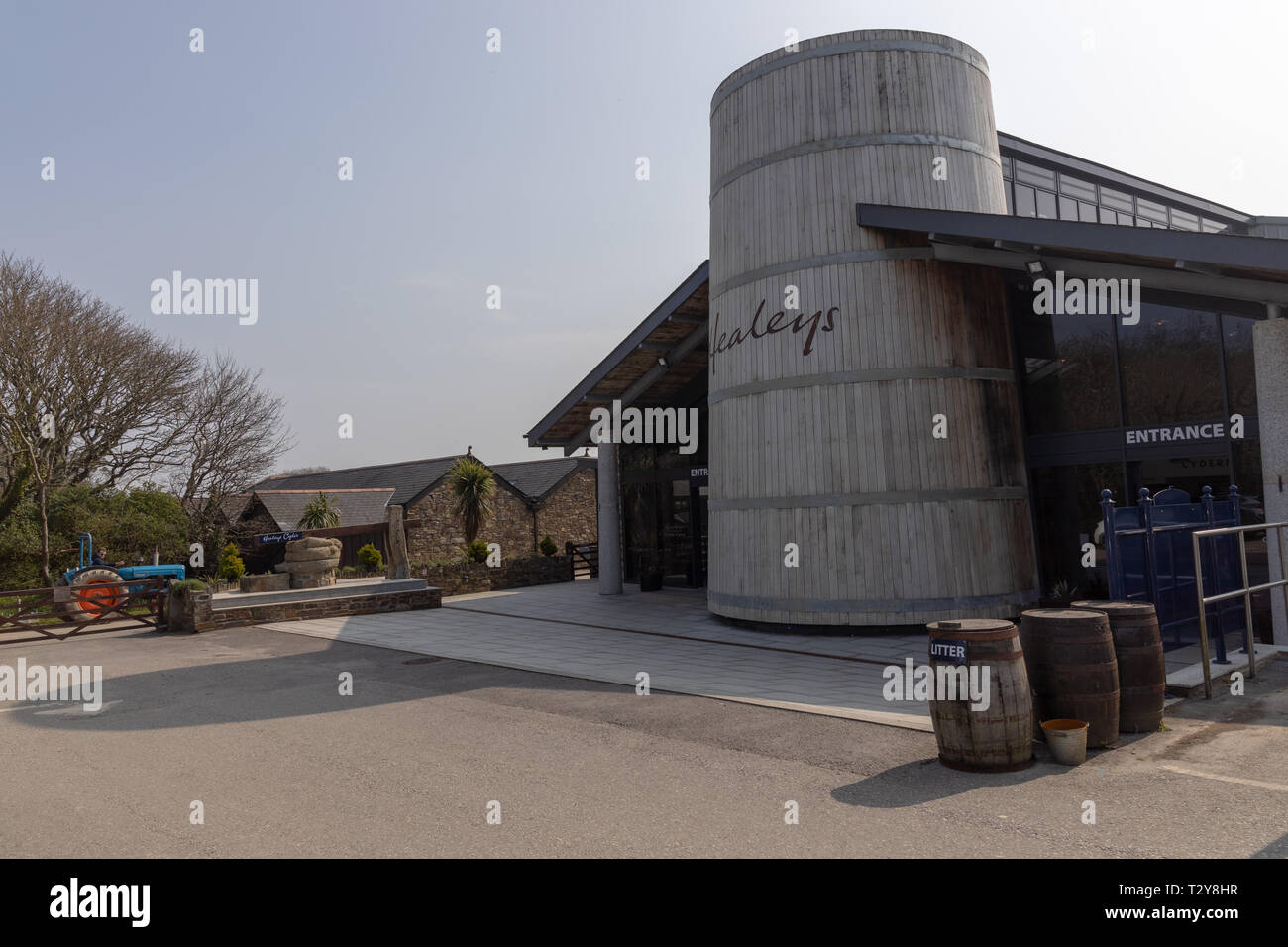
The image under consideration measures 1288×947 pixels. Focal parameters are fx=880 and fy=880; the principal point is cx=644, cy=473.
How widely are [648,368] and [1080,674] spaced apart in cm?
1339

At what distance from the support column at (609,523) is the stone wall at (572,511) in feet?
61.5

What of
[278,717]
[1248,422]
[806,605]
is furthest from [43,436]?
[1248,422]

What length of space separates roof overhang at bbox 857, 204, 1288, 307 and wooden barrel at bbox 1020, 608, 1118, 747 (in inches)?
185

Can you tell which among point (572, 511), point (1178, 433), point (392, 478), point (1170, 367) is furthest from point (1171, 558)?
point (392, 478)

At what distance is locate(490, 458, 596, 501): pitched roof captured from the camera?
3977cm

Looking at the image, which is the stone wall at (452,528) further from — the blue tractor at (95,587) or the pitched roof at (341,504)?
the blue tractor at (95,587)

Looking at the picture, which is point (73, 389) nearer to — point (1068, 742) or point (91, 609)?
point (91, 609)

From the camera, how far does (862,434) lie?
40.2ft

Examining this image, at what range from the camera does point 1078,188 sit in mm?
19266

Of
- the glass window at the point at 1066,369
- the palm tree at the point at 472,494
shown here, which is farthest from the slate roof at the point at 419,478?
the glass window at the point at 1066,369

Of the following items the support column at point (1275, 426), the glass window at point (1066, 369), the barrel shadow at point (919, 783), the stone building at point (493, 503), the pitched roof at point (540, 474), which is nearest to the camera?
the barrel shadow at point (919, 783)

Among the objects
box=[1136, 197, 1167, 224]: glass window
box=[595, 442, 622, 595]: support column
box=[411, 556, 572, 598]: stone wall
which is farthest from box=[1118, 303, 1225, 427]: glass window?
box=[411, 556, 572, 598]: stone wall

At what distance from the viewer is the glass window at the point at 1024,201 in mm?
17844

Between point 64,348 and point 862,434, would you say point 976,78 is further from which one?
point 64,348
